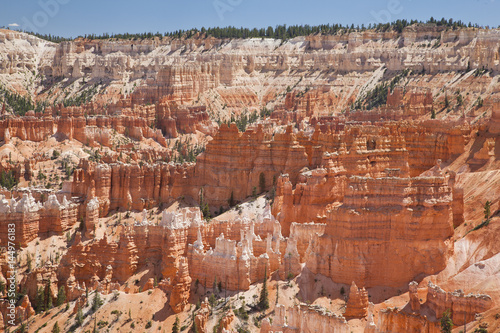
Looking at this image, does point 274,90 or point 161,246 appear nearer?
point 161,246

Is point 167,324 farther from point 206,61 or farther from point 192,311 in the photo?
point 206,61

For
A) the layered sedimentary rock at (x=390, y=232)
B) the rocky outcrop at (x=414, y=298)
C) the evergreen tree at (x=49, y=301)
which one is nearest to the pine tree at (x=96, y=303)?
the evergreen tree at (x=49, y=301)

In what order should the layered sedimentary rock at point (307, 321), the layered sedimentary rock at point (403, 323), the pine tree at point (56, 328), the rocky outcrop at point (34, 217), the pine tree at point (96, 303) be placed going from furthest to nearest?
the rocky outcrop at point (34, 217)
the pine tree at point (96, 303)
the pine tree at point (56, 328)
the layered sedimentary rock at point (403, 323)
the layered sedimentary rock at point (307, 321)

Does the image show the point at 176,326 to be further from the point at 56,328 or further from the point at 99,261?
the point at 99,261

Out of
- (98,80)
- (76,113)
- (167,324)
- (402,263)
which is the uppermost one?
(98,80)

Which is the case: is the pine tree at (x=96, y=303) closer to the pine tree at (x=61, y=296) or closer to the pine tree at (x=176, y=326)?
the pine tree at (x=61, y=296)

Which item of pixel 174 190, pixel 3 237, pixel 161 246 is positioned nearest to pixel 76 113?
pixel 174 190

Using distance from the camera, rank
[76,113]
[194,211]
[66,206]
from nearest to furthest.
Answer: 1. [194,211]
2. [66,206]
3. [76,113]
